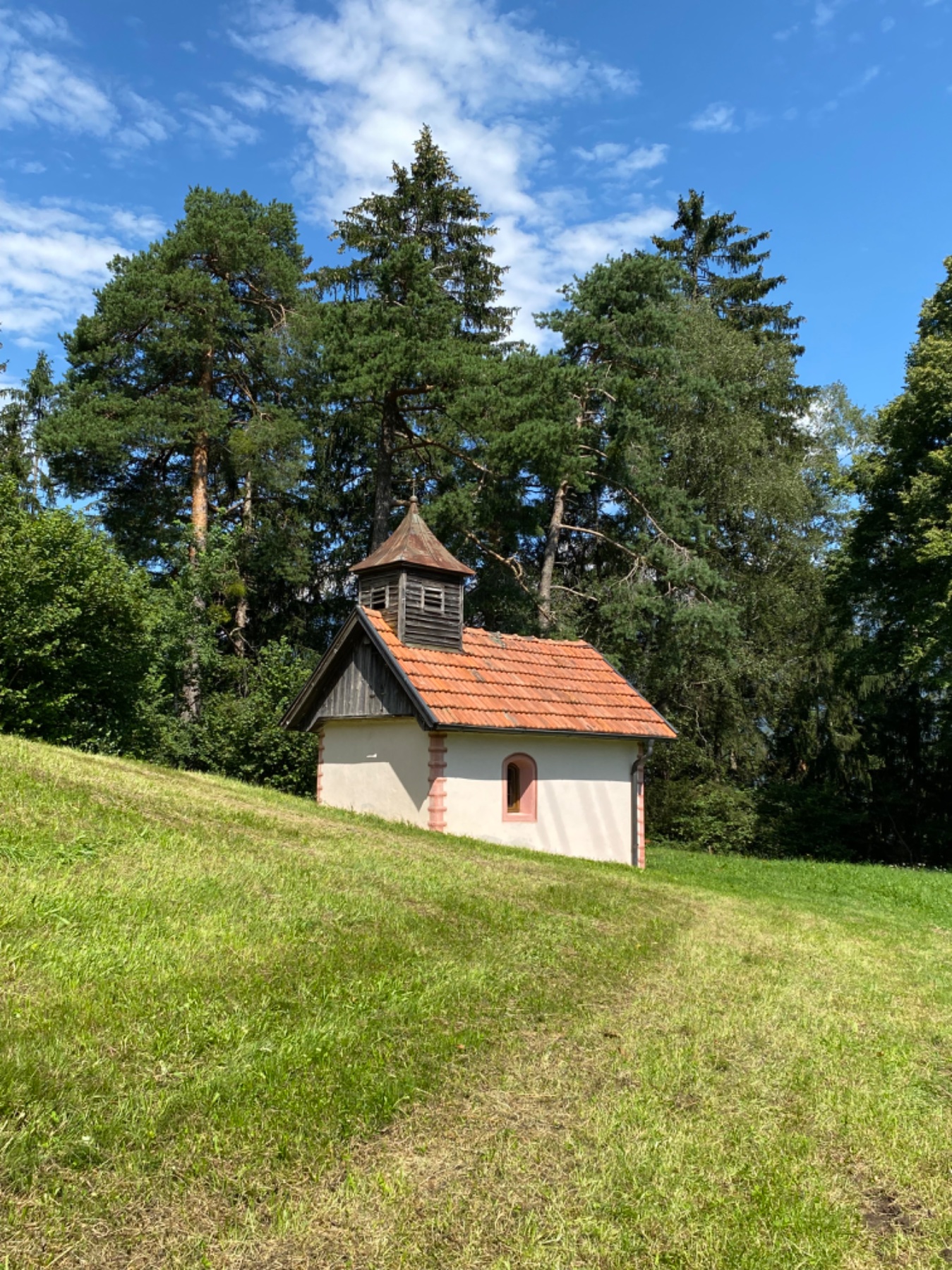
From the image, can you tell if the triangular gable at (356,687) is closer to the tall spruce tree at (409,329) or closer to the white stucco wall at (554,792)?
the white stucco wall at (554,792)

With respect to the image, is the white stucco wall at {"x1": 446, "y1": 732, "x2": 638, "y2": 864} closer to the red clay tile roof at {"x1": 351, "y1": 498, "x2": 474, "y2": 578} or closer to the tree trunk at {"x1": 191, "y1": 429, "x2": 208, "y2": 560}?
the red clay tile roof at {"x1": 351, "y1": 498, "x2": 474, "y2": 578}

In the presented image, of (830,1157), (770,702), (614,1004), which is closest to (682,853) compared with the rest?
(770,702)

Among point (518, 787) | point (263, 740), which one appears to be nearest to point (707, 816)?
point (518, 787)

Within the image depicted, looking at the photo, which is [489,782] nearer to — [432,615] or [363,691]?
[363,691]

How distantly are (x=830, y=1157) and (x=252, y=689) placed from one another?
2519 centimetres

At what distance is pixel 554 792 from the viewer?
18.9 meters

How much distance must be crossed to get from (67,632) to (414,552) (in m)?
8.55

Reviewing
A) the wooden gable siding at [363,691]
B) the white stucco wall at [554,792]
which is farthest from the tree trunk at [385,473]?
the white stucco wall at [554,792]

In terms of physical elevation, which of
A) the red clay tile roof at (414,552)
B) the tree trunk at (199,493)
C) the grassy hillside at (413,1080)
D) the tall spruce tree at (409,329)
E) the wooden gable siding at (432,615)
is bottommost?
the grassy hillside at (413,1080)

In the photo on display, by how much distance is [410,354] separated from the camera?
84.5 feet

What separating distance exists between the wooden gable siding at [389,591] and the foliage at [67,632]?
6.15 meters

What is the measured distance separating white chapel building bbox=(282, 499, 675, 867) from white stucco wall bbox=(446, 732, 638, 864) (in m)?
0.03

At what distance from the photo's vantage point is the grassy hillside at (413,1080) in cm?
362

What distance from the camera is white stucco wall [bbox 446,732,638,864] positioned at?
57.3 ft
